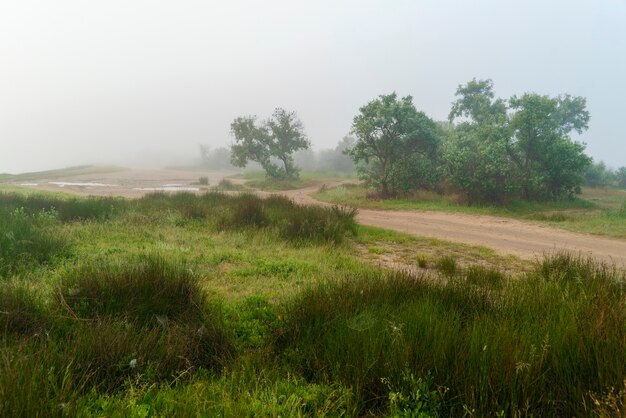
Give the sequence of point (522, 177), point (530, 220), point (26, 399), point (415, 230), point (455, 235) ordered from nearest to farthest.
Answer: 1. point (26, 399)
2. point (455, 235)
3. point (415, 230)
4. point (530, 220)
5. point (522, 177)

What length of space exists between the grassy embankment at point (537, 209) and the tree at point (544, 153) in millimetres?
1059

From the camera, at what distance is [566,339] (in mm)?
3062

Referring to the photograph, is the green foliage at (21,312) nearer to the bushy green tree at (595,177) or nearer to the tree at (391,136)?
the tree at (391,136)

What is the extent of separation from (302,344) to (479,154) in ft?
67.4

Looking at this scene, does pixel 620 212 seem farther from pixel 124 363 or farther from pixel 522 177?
pixel 124 363

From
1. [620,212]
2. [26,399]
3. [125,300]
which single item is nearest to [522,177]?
[620,212]

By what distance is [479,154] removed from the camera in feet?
69.2

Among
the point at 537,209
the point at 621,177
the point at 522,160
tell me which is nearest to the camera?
the point at 537,209

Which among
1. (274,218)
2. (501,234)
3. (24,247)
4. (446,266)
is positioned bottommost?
(501,234)

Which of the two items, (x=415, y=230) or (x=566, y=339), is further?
(x=415, y=230)

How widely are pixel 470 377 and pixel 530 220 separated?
52.5 ft

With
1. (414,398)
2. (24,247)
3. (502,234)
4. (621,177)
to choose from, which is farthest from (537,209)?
(621,177)

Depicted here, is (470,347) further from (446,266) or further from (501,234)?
(501,234)

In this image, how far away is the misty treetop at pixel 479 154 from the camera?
2050cm
